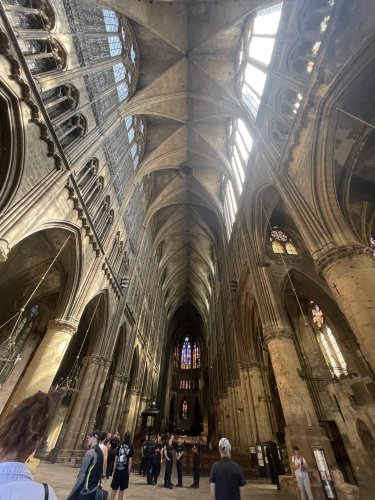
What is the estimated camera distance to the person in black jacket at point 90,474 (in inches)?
120

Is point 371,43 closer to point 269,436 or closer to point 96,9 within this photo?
point 96,9

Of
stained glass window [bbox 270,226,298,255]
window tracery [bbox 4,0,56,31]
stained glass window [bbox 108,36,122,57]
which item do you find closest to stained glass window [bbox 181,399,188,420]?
stained glass window [bbox 270,226,298,255]

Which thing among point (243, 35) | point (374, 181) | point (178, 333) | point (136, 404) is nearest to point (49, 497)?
point (374, 181)

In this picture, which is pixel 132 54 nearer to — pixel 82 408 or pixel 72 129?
pixel 72 129

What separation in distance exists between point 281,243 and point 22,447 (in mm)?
14804

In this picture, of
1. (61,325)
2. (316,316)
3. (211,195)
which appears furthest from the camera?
(211,195)

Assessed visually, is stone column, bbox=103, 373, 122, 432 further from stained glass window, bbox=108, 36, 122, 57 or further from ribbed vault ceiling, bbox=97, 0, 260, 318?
stained glass window, bbox=108, 36, 122, 57

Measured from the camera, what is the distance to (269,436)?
1145 centimetres

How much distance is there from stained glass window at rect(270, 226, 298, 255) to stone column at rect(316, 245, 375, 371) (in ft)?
24.0

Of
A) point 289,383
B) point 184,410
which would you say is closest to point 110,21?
point 289,383

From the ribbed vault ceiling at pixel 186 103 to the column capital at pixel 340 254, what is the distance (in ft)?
39.5

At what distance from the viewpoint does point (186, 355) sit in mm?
45531

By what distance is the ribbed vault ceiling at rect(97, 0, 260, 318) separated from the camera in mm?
14094

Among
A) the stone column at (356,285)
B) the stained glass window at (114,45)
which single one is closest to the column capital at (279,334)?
the stone column at (356,285)
